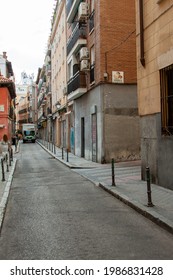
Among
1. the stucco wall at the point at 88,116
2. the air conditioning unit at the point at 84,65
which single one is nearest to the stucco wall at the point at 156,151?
the stucco wall at the point at 88,116

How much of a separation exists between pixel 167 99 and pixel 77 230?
5.53 meters

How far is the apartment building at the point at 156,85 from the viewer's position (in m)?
10.4

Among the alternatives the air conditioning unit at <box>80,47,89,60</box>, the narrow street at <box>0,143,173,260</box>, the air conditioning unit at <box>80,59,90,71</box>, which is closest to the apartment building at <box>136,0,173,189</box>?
the narrow street at <box>0,143,173,260</box>

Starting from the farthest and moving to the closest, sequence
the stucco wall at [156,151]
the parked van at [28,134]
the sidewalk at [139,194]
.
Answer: the parked van at [28,134] < the stucco wall at [156,151] < the sidewalk at [139,194]

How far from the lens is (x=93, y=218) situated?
761cm

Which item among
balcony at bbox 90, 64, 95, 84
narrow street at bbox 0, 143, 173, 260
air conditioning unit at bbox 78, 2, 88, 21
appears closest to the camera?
narrow street at bbox 0, 143, 173, 260

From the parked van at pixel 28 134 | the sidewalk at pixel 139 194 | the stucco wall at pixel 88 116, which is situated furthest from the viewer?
the parked van at pixel 28 134

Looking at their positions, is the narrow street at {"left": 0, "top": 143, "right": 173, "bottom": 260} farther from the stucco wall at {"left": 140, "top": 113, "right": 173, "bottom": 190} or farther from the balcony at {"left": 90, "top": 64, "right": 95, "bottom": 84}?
the balcony at {"left": 90, "top": 64, "right": 95, "bottom": 84}

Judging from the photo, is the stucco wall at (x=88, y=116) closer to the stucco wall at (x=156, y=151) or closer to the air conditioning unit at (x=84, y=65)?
the air conditioning unit at (x=84, y=65)

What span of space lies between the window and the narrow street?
8.63 feet

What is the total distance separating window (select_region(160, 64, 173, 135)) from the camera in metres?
10.5

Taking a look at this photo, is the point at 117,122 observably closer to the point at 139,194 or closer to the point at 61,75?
the point at 139,194

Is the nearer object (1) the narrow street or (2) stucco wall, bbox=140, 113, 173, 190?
(1) the narrow street
